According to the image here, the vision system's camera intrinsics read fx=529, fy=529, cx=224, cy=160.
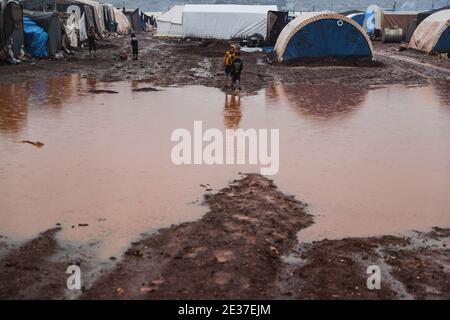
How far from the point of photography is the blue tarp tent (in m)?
26.1

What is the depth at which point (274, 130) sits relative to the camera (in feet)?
→ 40.8

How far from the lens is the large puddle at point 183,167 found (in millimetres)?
7113

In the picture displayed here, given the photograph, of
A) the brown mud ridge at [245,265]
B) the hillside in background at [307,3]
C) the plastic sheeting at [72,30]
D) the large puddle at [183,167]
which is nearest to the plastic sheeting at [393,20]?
the plastic sheeting at [72,30]

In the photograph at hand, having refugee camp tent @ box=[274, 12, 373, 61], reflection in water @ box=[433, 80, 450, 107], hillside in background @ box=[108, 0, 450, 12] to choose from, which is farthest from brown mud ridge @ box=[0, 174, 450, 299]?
Answer: hillside in background @ box=[108, 0, 450, 12]

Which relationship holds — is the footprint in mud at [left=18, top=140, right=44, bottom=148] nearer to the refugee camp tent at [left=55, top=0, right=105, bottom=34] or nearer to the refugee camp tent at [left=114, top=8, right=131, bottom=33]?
the refugee camp tent at [left=55, top=0, right=105, bottom=34]

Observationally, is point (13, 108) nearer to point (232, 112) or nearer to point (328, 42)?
point (232, 112)

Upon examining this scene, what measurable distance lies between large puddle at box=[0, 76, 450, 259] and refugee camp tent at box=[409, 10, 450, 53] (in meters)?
18.4

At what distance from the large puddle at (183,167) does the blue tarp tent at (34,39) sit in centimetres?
1006

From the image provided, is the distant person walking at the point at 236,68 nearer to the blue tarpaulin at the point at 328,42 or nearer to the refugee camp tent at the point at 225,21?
the blue tarpaulin at the point at 328,42

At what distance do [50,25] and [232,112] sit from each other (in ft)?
53.1

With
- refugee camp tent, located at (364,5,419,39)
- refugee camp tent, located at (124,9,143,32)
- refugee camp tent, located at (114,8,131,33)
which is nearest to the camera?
refugee camp tent, located at (364,5,419,39)

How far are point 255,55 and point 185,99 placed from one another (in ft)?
54.6

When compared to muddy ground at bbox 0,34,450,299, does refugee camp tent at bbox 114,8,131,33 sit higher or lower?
higher

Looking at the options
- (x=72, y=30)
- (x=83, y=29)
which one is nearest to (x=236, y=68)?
(x=72, y=30)
